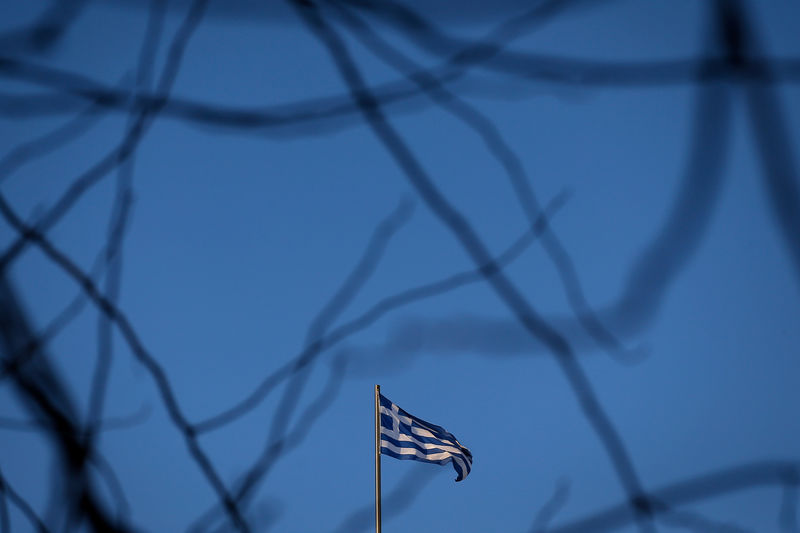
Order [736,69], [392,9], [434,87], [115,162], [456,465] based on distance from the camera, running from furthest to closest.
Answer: [456,465], [115,162], [434,87], [392,9], [736,69]

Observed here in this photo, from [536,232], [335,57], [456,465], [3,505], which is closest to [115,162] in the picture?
[335,57]

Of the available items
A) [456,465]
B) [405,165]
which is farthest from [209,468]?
[456,465]

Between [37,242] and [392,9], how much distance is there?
71 cm

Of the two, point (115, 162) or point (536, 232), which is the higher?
point (115, 162)

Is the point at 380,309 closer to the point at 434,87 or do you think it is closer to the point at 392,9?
the point at 434,87

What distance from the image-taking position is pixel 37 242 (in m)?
1.70

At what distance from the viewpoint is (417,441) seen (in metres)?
17.5

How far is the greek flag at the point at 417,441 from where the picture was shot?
1722 cm

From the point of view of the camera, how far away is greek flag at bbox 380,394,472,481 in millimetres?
17219

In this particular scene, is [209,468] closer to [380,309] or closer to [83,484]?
[83,484]

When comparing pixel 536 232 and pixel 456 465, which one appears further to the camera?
pixel 456 465

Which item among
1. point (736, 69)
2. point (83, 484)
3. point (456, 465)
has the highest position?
point (456, 465)

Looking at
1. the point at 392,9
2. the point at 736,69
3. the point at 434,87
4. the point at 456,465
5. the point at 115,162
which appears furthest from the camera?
the point at 456,465

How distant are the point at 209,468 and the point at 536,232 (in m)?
0.66
